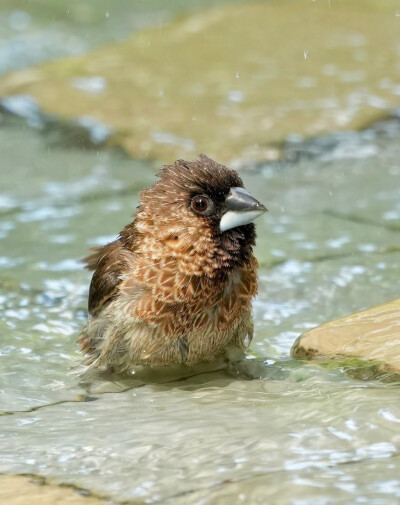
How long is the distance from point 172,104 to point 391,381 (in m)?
4.47

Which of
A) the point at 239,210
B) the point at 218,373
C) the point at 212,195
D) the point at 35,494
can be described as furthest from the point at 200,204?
the point at 35,494

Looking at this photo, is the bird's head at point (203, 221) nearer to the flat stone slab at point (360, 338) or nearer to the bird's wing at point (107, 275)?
the bird's wing at point (107, 275)

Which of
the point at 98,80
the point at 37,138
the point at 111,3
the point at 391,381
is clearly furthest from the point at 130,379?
the point at 111,3

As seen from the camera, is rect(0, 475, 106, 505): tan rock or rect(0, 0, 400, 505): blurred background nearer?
rect(0, 475, 106, 505): tan rock

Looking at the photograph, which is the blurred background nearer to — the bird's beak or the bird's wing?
the bird's wing

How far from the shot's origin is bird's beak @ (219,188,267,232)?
3.84m

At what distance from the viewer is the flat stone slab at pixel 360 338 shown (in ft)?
12.4

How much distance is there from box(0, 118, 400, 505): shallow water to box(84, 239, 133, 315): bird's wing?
0.28 m

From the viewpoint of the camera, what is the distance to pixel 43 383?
4.07 metres

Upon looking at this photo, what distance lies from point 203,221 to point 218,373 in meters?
0.61

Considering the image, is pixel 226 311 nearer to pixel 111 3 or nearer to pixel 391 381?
pixel 391 381

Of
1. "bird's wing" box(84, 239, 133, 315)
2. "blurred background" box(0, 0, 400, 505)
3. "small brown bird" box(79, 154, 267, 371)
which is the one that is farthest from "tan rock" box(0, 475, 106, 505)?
"bird's wing" box(84, 239, 133, 315)

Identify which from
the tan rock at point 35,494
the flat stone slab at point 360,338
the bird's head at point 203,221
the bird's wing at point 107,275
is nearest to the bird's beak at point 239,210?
the bird's head at point 203,221

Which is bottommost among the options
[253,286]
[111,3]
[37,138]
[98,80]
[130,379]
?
[130,379]
